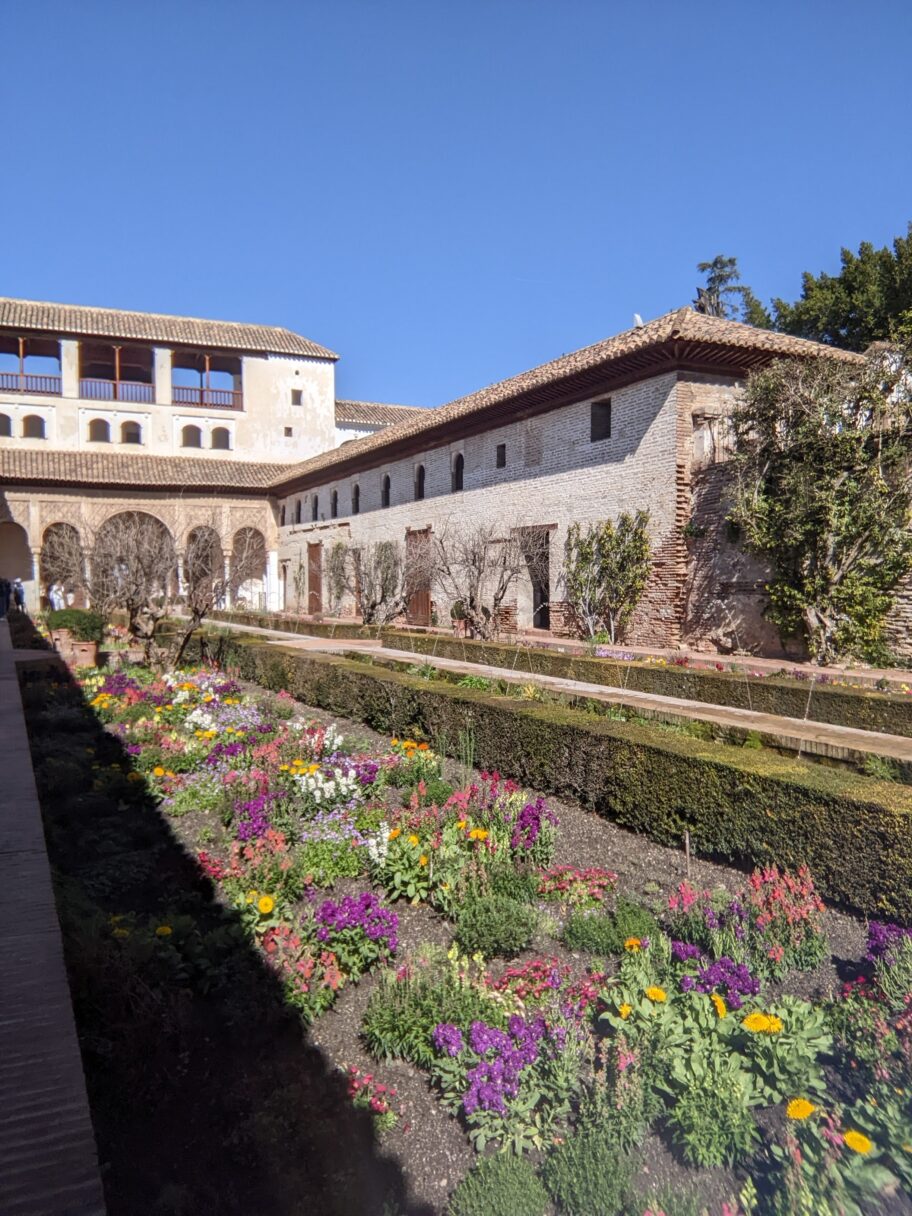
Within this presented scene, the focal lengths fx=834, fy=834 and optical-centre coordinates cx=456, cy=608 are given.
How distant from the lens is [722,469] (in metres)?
14.2

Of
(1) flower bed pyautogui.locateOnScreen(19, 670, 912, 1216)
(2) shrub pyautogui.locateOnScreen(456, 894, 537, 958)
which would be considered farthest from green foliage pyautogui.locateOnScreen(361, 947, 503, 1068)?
A: (2) shrub pyautogui.locateOnScreen(456, 894, 537, 958)

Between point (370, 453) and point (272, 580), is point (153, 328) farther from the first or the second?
point (370, 453)

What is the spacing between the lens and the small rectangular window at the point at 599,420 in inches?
655

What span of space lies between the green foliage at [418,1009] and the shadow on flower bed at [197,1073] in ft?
0.78

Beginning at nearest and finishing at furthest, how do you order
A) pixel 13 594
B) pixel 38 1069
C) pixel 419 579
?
pixel 38 1069 < pixel 419 579 < pixel 13 594

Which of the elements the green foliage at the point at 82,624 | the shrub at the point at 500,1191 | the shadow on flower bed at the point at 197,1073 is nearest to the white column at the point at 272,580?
the green foliage at the point at 82,624

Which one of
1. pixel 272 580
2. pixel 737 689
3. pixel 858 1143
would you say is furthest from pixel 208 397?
pixel 858 1143

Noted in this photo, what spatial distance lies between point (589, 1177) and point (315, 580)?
29427 millimetres

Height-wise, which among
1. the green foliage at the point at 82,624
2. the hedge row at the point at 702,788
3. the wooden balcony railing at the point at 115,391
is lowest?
the hedge row at the point at 702,788

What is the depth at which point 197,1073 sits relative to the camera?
10.5 ft

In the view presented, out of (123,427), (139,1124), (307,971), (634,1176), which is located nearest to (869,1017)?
(634,1176)

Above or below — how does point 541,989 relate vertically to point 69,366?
below

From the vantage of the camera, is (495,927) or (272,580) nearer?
(495,927)

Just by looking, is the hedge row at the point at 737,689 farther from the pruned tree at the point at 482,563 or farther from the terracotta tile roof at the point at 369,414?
the terracotta tile roof at the point at 369,414
